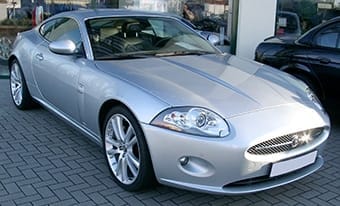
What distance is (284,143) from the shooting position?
10.3 feet

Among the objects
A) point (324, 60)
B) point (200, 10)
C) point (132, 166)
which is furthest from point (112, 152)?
point (200, 10)

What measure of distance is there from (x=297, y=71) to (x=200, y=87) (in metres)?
2.60

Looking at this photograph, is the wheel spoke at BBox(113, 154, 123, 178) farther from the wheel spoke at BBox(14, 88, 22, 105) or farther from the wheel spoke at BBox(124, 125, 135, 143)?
the wheel spoke at BBox(14, 88, 22, 105)

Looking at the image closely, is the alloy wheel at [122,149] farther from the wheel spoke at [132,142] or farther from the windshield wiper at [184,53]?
the windshield wiper at [184,53]

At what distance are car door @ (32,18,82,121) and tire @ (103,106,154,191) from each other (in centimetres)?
63

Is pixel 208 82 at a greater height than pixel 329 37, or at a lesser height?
lesser

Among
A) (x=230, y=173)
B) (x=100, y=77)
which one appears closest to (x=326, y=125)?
(x=230, y=173)

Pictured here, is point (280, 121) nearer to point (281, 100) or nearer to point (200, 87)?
point (281, 100)

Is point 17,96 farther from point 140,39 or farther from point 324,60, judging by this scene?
point 324,60

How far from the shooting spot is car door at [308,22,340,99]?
511 cm

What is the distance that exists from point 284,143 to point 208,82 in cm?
79

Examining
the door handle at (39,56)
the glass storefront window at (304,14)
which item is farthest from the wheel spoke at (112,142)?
the glass storefront window at (304,14)

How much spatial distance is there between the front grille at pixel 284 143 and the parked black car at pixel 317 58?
1965 mm

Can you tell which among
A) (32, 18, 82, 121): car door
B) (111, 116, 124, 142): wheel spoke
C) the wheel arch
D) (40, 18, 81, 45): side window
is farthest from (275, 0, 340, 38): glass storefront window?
(111, 116, 124, 142): wheel spoke
